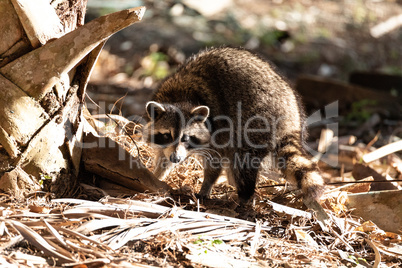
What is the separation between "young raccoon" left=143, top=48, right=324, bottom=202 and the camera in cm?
442

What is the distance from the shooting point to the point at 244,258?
9.86ft

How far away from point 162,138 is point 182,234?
174 centimetres

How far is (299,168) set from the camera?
13.5 feet

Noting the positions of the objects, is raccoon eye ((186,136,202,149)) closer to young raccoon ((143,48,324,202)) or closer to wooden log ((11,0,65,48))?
young raccoon ((143,48,324,202))

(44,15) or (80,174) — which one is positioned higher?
(44,15)

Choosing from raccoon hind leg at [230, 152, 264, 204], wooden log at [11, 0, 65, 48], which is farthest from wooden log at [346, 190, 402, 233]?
wooden log at [11, 0, 65, 48]

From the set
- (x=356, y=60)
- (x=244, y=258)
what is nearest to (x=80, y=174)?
(x=244, y=258)

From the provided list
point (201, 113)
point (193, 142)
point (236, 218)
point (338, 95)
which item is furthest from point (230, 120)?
point (338, 95)

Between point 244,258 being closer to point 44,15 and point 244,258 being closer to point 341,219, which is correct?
point 341,219

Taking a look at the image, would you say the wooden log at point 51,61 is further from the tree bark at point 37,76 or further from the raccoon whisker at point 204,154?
the raccoon whisker at point 204,154

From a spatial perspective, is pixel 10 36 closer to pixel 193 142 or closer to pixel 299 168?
pixel 193 142

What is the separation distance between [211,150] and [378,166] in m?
2.35

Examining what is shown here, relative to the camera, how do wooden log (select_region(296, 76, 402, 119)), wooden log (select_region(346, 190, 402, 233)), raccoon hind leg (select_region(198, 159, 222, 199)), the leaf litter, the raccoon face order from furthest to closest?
wooden log (select_region(296, 76, 402, 119)) → the raccoon face → raccoon hind leg (select_region(198, 159, 222, 199)) → wooden log (select_region(346, 190, 402, 233)) → the leaf litter

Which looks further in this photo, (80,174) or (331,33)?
(331,33)
